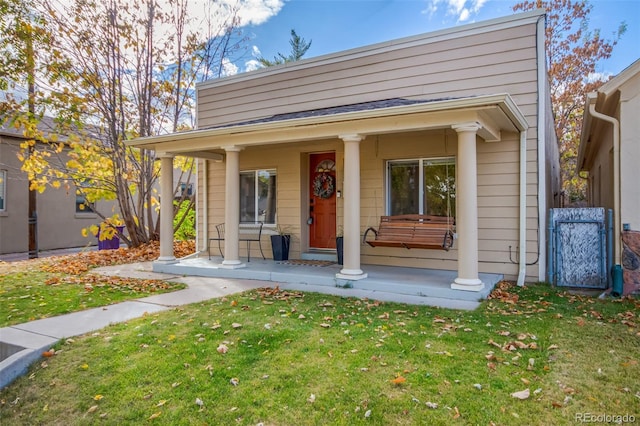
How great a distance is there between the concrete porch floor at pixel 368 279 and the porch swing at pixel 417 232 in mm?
513

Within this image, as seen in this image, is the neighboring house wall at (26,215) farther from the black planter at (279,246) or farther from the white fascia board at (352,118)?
the black planter at (279,246)

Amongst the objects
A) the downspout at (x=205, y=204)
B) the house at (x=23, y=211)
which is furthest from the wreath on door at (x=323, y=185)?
the house at (x=23, y=211)

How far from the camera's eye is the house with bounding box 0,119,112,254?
12.7 metres

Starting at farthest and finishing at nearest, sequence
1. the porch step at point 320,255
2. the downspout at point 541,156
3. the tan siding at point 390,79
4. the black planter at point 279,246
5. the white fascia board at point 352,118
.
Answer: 1. the black planter at point 279,246
2. the porch step at point 320,255
3. the tan siding at point 390,79
4. the downspout at point 541,156
5. the white fascia board at point 352,118

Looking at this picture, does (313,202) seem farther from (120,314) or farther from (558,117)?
(558,117)

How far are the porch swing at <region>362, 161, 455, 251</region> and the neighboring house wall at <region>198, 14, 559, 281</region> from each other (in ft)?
2.67

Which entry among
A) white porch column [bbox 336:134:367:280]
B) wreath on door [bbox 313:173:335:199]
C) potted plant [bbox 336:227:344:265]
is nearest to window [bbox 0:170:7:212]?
wreath on door [bbox 313:173:335:199]

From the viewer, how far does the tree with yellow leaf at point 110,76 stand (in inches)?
382

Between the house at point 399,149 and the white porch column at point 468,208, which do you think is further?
the house at point 399,149

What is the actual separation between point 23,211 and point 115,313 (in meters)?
11.3

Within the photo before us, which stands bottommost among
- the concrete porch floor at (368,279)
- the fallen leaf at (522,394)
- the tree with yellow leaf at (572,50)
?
the fallen leaf at (522,394)

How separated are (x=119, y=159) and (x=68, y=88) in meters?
2.09

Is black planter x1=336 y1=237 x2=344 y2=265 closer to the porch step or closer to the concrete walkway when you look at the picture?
the porch step

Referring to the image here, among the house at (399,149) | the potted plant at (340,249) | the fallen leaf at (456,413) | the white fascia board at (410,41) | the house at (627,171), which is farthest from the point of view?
the potted plant at (340,249)
